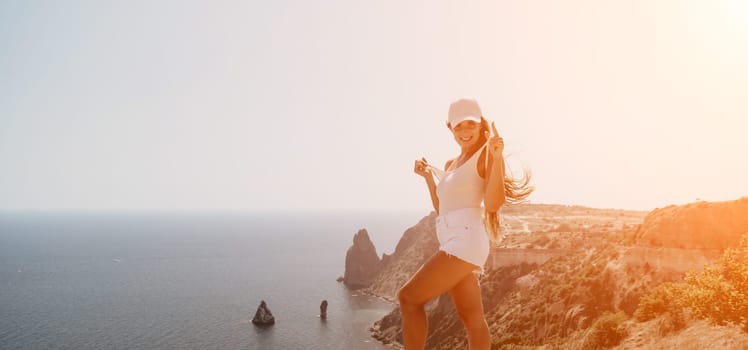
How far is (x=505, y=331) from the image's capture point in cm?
4022

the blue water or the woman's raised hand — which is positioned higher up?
the woman's raised hand

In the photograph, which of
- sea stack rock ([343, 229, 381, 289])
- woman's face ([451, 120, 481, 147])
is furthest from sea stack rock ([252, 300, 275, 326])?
woman's face ([451, 120, 481, 147])

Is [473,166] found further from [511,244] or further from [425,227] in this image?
[425,227]

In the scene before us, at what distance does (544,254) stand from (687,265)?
33.2 meters

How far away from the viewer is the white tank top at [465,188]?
13.6 ft

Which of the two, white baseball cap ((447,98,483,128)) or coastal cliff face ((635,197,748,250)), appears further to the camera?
coastal cliff face ((635,197,748,250))

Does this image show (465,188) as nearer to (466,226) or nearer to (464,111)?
(466,226)

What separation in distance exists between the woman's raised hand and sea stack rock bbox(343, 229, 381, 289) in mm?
132809

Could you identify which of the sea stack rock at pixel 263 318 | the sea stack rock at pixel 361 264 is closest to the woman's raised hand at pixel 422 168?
the sea stack rock at pixel 263 318

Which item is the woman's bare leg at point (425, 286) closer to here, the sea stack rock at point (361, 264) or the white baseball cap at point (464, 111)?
the white baseball cap at point (464, 111)

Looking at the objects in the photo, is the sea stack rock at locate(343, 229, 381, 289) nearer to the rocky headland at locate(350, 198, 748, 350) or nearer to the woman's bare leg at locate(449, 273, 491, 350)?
the rocky headland at locate(350, 198, 748, 350)

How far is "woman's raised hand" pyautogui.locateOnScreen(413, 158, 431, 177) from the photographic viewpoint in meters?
5.21

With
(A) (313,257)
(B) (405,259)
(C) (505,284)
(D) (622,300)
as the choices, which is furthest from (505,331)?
(A) (313,257)

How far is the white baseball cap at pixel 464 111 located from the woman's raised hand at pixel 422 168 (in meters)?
0.88
